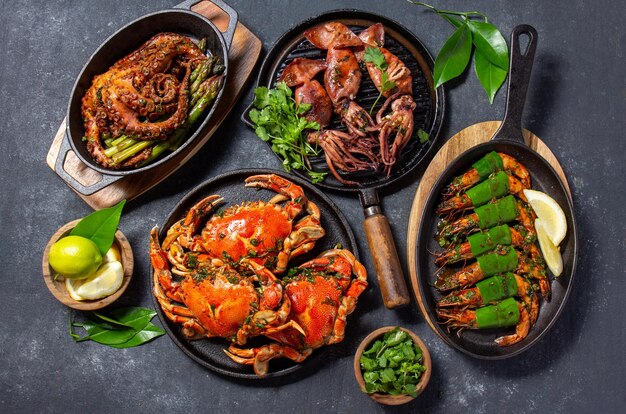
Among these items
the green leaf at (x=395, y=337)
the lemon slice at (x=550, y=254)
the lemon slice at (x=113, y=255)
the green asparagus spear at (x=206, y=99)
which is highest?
the green asparagus spear at (x=206, y=99)

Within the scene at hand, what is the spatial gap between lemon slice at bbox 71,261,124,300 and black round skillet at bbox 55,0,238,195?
1.74 feet

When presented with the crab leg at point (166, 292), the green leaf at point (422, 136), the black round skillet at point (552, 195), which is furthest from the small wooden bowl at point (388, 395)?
the green leaf at point (422, 136)

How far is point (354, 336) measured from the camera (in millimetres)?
4551

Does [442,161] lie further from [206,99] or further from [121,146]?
[121,146]

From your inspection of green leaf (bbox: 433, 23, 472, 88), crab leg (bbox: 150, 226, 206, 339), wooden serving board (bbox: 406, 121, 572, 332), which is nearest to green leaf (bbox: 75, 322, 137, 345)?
crab leg (bbox: 150, 226, 206, 339)

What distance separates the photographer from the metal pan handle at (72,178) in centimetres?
427

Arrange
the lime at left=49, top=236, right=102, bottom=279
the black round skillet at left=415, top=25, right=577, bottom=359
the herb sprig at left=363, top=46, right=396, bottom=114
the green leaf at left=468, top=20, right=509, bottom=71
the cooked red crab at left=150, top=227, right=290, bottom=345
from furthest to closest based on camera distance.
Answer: the green leaf at left=468, top=20, right=509, bottom=71, the herb sprig at left=363, top=46, right=396, bottom=114, the black round skillet at left=415, top=25, right=577, bottom=359, the lime at left=49, top=236, right=102, bottom=279, the cooked red crab at left=150, top=227, right=290, bottom=345

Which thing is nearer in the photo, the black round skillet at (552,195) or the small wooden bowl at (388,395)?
the small wooden bowl at (388,395)

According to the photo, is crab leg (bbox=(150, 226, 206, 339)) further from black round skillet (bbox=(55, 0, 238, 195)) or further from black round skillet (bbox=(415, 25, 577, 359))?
black round skillet (bbox=(415, 25, 577, 359))

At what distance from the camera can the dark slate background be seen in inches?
180

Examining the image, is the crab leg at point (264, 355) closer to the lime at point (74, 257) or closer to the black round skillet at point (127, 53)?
the lime at point (74, 257)

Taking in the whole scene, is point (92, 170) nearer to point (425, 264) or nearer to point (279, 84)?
point (279, 84)

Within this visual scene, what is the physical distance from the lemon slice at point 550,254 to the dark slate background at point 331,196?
44 centimetres

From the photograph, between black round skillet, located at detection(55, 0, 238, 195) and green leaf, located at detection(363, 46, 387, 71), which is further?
green leaf, located at detection(363, 46, 387, 71)
